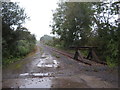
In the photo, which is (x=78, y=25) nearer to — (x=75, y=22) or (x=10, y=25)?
(x=75, y=22)

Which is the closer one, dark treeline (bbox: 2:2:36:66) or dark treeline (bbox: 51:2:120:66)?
dark treeline (bbox: 2:2:36:66)

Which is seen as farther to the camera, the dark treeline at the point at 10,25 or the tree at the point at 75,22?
the tree at the point at 75,22

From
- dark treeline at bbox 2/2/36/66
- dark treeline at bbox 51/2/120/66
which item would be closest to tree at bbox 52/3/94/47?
dark treeline at bbox 51/2/120/66

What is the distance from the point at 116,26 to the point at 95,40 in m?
10.6

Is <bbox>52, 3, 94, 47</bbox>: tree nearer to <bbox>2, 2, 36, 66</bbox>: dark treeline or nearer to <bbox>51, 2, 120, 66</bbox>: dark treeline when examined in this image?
<bbox>51, 2, 120, 66</bbox>: dark treeline

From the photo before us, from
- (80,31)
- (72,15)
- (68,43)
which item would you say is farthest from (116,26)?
(68,43)

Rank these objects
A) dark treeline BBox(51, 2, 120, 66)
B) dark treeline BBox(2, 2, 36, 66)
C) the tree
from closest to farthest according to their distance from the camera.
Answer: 1. dark treeline BBox(2, 2, 36, 66)
2. dark treeline BBox(51, 2, 120, 66)
3. the tree

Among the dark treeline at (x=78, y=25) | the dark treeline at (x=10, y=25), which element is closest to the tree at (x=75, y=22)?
the dark treeline at (x=78, y=25)

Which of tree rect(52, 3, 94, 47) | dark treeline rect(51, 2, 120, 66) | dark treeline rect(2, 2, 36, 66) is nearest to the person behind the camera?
dark treeline rect(2, 2, 36, 66)

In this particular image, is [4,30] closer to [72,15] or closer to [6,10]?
[6,10]

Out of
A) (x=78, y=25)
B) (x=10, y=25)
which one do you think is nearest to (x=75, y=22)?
(x=78, y=25)

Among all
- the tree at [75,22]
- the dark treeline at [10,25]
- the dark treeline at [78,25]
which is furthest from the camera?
the tree at [75,22]

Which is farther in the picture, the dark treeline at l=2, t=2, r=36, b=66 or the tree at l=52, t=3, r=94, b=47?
the tree at l=52, t=3, r=94, b=47

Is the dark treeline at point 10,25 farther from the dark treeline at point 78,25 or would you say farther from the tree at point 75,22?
the tree at point 75,22
